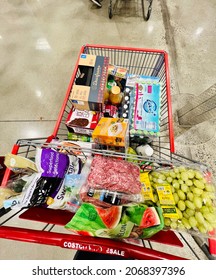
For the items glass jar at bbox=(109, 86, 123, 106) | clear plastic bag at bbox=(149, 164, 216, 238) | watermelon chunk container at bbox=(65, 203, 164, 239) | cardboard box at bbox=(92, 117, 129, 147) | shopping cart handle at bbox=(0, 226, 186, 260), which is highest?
glass jar at bbox=(109, 86, 123, 106)

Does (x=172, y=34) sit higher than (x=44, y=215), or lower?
higher

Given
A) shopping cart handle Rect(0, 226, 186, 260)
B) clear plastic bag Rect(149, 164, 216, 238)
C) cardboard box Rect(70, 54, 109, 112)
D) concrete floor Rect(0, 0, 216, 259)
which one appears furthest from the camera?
concrete floor Rect(0, 0, 216, 259)

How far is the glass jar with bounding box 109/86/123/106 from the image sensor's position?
132cm

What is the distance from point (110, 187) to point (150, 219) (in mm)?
239

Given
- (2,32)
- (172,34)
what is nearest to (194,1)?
(172,34)

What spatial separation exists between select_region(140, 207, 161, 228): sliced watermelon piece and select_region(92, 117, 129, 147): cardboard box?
42 centimetres

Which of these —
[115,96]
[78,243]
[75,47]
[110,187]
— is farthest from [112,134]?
[75,47]

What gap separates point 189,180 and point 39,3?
382 centimetres

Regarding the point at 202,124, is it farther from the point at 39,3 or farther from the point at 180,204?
the point at 39,3

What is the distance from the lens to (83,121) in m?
1.37

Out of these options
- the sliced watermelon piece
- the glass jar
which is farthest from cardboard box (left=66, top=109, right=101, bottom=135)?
the sliced watermelon piece

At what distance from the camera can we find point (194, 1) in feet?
9.88

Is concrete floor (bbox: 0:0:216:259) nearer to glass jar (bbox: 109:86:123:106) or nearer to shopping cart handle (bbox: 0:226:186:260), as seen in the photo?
glass jar (bbox: 109:86:123:106)

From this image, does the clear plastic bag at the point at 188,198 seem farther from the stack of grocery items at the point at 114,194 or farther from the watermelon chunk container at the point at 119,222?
the watermelon chunk container at the point at 119,222
